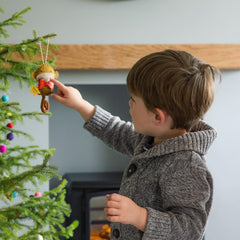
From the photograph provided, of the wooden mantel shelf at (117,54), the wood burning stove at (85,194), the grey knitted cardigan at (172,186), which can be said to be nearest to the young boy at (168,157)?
the grey knitted cardigan at (172,186)

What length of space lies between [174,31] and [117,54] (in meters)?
0.30

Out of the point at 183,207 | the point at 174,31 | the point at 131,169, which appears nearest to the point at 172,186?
the point at 183,207

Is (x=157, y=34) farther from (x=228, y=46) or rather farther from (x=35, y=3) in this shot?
(x=35, y=3)

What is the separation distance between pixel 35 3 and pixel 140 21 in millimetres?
502

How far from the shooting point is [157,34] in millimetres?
1952

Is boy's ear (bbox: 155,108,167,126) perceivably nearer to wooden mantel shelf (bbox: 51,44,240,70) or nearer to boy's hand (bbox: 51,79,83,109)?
boy's hand (bbox: 51,79,83,109)

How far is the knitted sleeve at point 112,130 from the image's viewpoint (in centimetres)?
123

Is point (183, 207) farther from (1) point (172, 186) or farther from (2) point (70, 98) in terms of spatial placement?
(2) point (70, 98)

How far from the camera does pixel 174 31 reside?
6.42 feet

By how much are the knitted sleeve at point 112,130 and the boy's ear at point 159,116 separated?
0.76 ft

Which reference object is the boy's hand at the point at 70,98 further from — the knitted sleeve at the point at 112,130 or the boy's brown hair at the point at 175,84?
the boy's brown hair at the point at 175,84

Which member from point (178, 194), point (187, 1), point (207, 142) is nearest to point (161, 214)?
point (178, 194)

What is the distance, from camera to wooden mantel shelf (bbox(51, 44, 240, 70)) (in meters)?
1.89

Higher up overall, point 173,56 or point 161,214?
point 173,56
